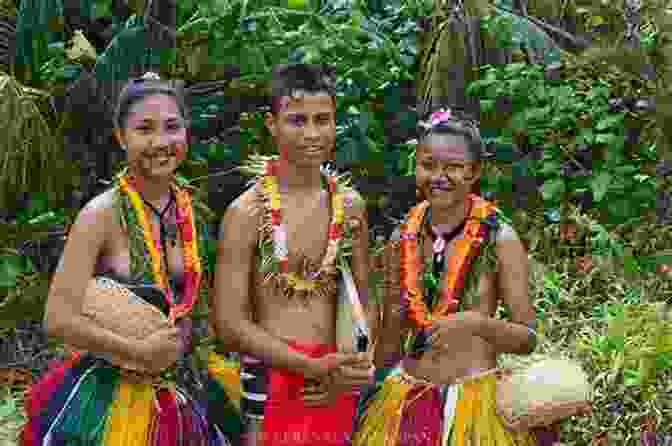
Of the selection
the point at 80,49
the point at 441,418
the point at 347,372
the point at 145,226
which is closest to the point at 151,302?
the point at 145,226

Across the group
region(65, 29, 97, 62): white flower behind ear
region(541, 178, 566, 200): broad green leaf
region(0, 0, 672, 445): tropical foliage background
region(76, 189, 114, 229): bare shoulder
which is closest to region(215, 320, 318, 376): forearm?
region(76, 189, 114, 229): bare shoulder

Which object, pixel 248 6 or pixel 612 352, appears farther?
pixel 248 6

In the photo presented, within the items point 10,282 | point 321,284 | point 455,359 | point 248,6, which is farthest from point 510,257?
point 10,282

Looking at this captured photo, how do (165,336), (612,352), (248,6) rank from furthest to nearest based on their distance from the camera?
(248,6) < (612,352) < (165,336)

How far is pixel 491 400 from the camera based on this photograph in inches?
130

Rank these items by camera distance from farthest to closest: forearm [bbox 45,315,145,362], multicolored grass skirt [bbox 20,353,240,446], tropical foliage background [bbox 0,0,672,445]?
tropical foliage background [bbox 0,0,672,445] < multicolored grass skirt [bbox 20,353,240,446] < forearm [bbox 45,315,145,362]

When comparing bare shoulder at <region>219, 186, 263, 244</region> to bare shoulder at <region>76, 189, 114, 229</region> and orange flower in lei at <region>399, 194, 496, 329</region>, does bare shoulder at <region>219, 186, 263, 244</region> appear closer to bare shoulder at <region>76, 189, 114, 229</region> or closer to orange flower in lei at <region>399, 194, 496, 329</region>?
bare shoulder at <region>76, 189, 114, 229</region>

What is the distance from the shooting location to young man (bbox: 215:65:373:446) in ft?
10.4

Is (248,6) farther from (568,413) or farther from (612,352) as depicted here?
(568,413)

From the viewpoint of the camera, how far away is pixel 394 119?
17.8ft

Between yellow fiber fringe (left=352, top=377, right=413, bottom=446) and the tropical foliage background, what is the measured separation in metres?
1.65

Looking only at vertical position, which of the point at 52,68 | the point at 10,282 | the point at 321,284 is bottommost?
the point at 10,282

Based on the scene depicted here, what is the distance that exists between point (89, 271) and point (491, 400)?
1.29 m

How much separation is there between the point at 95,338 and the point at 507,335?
1250mm
